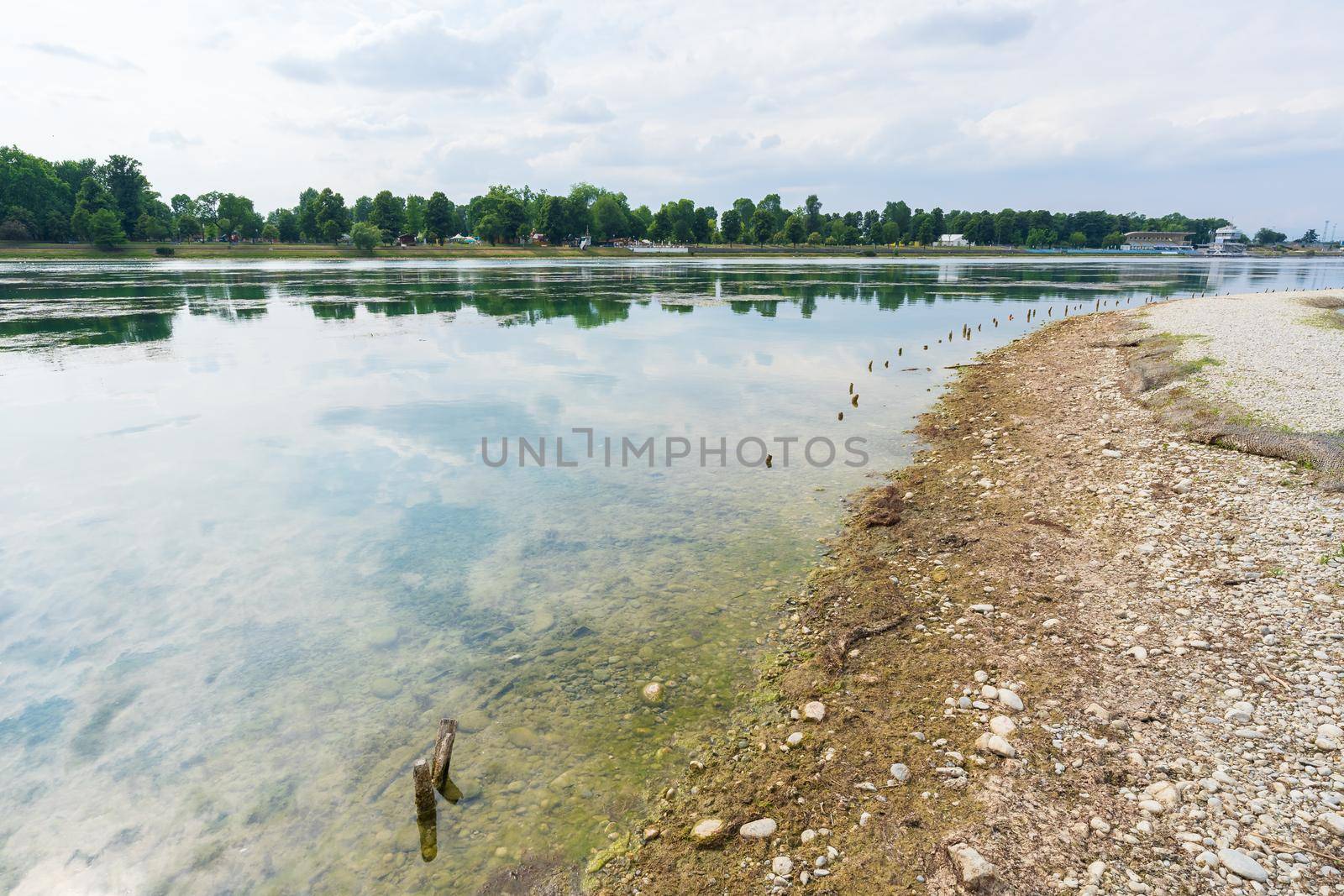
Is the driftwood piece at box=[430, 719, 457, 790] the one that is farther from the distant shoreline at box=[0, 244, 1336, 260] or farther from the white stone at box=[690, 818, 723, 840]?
the distant shoreline at box=[0, 244, 1336, 260]

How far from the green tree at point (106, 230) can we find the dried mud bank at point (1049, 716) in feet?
590

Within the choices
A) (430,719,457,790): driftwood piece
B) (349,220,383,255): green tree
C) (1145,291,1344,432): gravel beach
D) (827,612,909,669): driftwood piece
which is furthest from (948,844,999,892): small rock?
(349,220,383,255): green tree

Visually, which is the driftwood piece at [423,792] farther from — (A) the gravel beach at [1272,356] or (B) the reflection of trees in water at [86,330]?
(B) the reflection of trees in water at [86,330]

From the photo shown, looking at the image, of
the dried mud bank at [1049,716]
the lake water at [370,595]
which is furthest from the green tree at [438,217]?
the dried mud bank at [1049,716]

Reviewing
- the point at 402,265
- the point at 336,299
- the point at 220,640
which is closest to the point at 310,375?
the point at 220,640

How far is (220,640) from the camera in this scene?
1130 centimetres

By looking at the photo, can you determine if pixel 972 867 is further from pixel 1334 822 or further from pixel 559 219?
pixel 559 219

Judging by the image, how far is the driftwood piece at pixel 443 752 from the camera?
792 centimetres

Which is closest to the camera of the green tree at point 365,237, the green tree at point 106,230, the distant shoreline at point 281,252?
the distant shoreline at point 281,252

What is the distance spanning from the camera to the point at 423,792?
7594 mm

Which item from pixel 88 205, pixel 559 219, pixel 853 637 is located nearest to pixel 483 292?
pixel 853 637

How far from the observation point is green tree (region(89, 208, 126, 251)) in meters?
137

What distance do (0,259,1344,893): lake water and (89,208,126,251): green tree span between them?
141 metres

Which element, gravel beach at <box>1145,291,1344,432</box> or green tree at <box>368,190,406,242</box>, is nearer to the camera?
gravel beach at <box>1145,291,1344,432</box>
